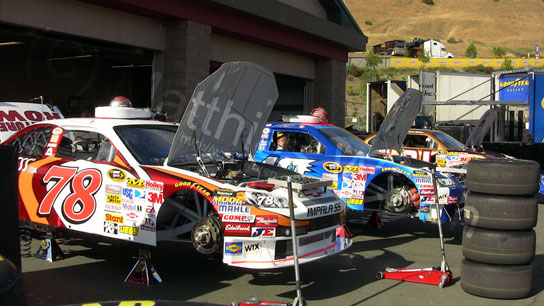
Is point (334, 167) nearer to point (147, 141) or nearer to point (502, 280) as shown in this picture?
point (147, 141)

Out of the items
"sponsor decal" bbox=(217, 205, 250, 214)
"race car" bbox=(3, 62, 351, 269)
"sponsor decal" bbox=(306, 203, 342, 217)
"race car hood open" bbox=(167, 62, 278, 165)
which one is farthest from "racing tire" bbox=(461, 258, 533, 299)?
"race car hood open" bbox=(167, 62, 278, 165)

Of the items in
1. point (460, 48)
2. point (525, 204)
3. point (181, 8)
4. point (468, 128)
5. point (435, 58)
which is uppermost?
point (460, 48)

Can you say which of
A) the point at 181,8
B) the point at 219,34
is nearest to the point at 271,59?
the point at 219,34

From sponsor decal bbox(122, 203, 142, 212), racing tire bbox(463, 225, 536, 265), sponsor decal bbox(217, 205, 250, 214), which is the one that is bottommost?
racing tire bbox(463, 225, 536, 265)

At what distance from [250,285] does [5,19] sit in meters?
7.82

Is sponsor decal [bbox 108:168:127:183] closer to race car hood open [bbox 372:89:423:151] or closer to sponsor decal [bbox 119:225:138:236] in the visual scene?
sponsor decal [bbox 119:225:138:236]

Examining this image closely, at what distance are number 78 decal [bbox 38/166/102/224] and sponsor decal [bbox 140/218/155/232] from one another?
0.68 meters

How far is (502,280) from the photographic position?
548 cm

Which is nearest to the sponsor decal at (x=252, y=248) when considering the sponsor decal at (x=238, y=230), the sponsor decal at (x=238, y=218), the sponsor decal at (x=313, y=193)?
the sponsor decal at (x=238, y=230)

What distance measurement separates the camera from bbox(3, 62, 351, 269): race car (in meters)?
Result: 5.13

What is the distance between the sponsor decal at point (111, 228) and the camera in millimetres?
5648

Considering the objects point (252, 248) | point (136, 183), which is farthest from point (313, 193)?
point (136, 183)

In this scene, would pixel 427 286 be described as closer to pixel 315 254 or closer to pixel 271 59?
pixel 315 254

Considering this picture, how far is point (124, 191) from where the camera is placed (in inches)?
222
